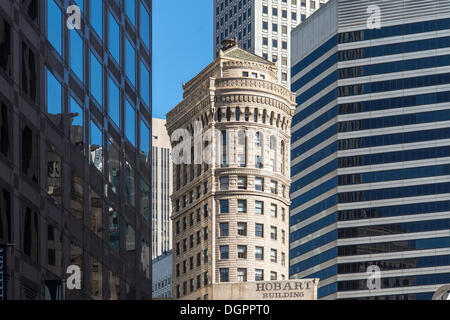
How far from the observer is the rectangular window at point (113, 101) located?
54781mm

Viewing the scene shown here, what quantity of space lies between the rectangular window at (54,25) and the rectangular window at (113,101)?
9526 mm

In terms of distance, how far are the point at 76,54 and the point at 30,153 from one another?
8982 millimetres

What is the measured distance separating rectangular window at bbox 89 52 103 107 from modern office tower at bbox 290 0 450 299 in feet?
415

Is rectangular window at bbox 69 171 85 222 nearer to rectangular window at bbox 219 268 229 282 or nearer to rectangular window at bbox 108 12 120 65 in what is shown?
rectangular window at bbox 108 12 120 65

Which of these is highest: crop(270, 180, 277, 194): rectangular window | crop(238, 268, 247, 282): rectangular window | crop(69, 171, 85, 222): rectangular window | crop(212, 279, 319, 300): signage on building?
crop(270, 180, 277, 194): rectangular window

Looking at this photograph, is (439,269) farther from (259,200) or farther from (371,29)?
(371,29)

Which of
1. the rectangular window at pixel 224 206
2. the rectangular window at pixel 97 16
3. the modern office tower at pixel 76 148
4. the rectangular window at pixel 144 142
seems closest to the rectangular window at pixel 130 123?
the modern office tower at pixel 76 148

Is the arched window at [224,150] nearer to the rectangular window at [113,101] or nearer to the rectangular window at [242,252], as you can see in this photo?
the rectangular window at [242,252]

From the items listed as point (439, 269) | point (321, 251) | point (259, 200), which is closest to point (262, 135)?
point (259, 200)

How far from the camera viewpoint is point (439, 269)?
173 meters

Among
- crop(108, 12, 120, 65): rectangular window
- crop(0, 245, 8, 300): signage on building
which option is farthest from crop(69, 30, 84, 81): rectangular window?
crop(0, 245, 8, 300): signage on building

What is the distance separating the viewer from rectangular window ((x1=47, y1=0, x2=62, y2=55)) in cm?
4369

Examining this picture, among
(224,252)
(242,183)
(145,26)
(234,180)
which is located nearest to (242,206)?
(242,183)
